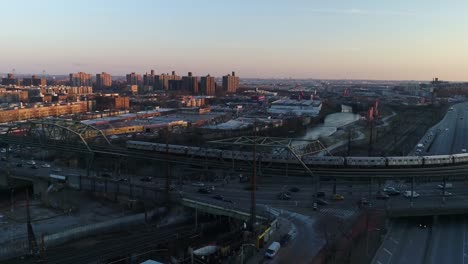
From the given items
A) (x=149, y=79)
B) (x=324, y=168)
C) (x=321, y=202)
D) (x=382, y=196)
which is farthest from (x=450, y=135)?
(x=149, y=79)

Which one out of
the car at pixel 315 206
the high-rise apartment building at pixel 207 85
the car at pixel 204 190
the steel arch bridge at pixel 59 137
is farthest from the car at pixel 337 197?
the high-rise apartment building at pixel 207 85

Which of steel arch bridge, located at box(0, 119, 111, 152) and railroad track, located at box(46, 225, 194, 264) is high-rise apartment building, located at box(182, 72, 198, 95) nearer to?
steel arch bridge, located at box(0, 119, 111, 152)

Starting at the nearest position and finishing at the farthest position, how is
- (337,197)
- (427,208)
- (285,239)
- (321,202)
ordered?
(285,239) < (427,208) < (321,202) < (337,197)

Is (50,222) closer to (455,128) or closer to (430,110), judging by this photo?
(455,128)

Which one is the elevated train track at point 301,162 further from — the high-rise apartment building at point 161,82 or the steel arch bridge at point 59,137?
the high-rise apartment building at point 161,82

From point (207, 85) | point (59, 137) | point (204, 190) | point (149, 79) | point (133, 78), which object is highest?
point (133, 78)

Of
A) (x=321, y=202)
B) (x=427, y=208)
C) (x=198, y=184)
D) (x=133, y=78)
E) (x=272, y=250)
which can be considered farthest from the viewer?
(x=133, y=78)

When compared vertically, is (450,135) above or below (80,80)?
below

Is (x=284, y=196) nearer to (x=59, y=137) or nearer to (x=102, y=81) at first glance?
(x=59, y=137)

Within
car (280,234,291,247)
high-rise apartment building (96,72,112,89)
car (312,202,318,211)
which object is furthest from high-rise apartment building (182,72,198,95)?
car (280,234,291,247)
